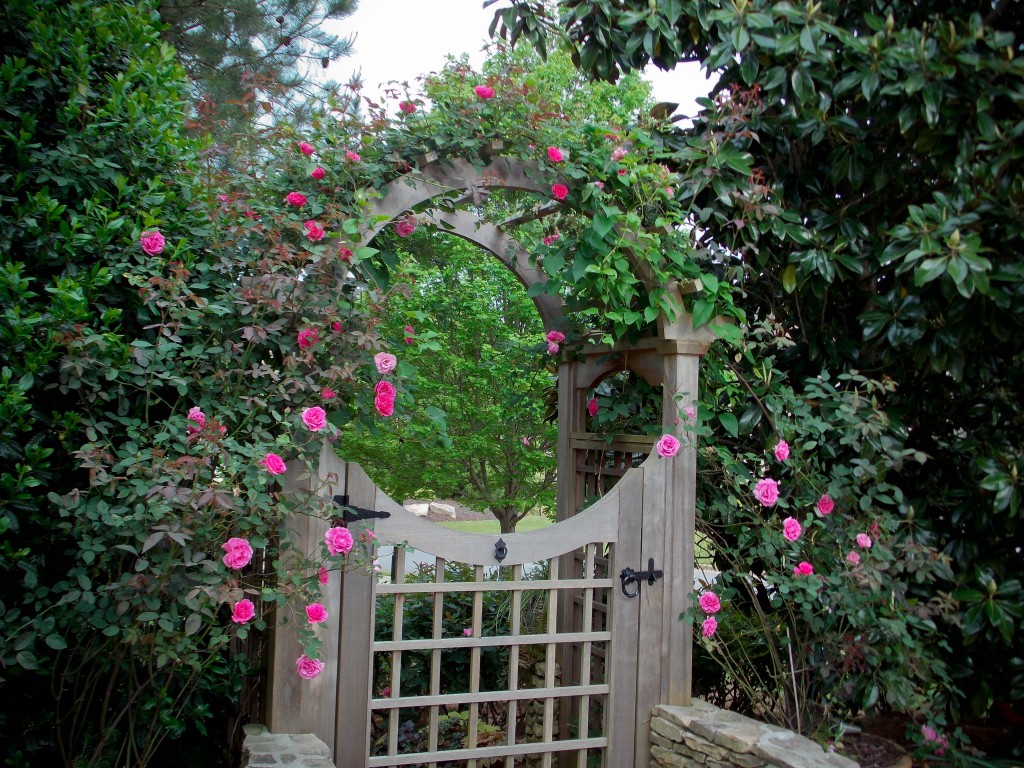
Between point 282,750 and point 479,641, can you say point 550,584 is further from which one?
point 282,750

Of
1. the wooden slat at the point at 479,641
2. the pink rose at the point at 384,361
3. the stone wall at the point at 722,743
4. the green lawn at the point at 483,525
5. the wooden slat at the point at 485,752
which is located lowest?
the green lawn at the point at 483,525

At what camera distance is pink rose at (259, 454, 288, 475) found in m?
2.26

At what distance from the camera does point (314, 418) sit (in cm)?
237

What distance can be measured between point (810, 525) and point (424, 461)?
4555 mm

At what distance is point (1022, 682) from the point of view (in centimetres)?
303

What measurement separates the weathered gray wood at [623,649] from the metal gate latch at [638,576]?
0.07ft

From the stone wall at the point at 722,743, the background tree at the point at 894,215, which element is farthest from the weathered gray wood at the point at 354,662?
the background tree at the point at 894,215

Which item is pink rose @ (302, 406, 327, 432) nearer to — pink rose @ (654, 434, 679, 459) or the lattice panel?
the lattice panel

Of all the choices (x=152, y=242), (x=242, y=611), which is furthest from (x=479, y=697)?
(x=152, y=242)

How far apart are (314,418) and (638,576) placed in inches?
55.9

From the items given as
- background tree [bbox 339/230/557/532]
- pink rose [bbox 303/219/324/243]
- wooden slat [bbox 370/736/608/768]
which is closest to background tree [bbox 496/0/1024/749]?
wooden slat [bbox 370/736/608/768]

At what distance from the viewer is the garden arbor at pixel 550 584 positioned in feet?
8.71

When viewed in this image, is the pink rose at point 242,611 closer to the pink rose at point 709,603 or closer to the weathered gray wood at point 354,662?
the weathered gray wood at point 354,662

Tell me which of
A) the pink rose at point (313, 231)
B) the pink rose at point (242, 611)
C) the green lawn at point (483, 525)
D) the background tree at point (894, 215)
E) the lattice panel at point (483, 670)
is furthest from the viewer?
the green lawn at point (483, 525)
